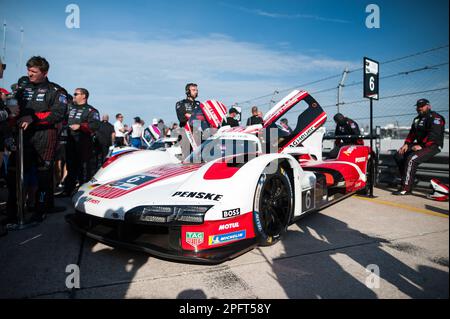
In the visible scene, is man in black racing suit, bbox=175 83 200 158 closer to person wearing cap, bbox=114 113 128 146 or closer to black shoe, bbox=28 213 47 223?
black shoe, bbox=28 213 47 223

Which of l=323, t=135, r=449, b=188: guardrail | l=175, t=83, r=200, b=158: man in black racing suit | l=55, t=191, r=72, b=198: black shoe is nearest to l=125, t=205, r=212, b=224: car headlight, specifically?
l=55, t=191, r=72, b=198: black shoe

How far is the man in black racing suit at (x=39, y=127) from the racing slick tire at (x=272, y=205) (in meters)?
2.51

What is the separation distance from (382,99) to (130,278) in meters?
6.37

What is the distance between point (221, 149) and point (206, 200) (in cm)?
126

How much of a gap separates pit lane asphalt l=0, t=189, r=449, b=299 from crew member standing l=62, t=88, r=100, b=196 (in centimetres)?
185

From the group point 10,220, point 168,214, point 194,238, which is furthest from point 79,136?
point 194,238

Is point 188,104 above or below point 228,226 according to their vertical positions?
above

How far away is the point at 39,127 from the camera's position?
10.7ft

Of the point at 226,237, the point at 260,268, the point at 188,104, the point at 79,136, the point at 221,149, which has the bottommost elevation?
the point at 260,268

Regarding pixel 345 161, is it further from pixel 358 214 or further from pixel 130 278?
pixel 130 278

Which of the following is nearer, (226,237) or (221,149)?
(226,237)

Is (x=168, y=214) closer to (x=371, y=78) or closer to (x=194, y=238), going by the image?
(x=194, y=238)

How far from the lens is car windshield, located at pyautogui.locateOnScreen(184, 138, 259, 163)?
314cm

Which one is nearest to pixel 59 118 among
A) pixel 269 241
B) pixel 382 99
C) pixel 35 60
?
pixel 35 60
